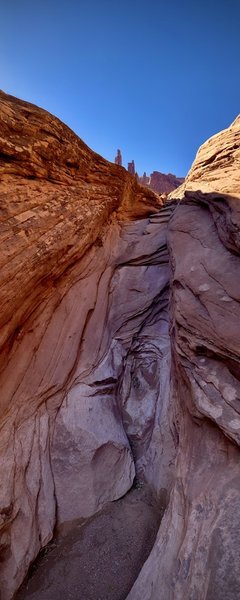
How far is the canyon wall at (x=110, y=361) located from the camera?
3.69 m

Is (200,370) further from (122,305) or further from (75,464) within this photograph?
(122,305)

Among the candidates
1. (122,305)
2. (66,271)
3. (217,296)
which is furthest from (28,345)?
(217,296)

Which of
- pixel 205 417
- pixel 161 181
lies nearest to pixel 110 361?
pixel 205 417

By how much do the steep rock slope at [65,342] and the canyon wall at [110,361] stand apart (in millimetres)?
30

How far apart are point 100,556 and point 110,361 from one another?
11.9 feet

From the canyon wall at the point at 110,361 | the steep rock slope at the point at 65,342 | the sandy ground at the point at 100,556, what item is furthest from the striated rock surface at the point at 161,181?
the sandy ground at the point at 100,556

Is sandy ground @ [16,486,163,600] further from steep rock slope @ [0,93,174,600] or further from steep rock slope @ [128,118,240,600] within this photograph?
steep rock slope @ [128,118,240,600]

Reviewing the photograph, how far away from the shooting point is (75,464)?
17.0 feet

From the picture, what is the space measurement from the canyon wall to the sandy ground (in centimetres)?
23

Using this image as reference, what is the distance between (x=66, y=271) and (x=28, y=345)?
2317 millimetres

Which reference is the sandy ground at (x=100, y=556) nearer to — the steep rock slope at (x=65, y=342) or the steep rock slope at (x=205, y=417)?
the steep rock slope at (x=65, y=342)

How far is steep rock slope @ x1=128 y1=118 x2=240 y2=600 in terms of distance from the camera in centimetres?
304

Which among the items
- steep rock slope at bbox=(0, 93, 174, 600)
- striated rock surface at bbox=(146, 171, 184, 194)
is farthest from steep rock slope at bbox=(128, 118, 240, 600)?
striated rock surface at bbox=(146, 171, 184, 194)

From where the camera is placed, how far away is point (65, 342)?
666cm
